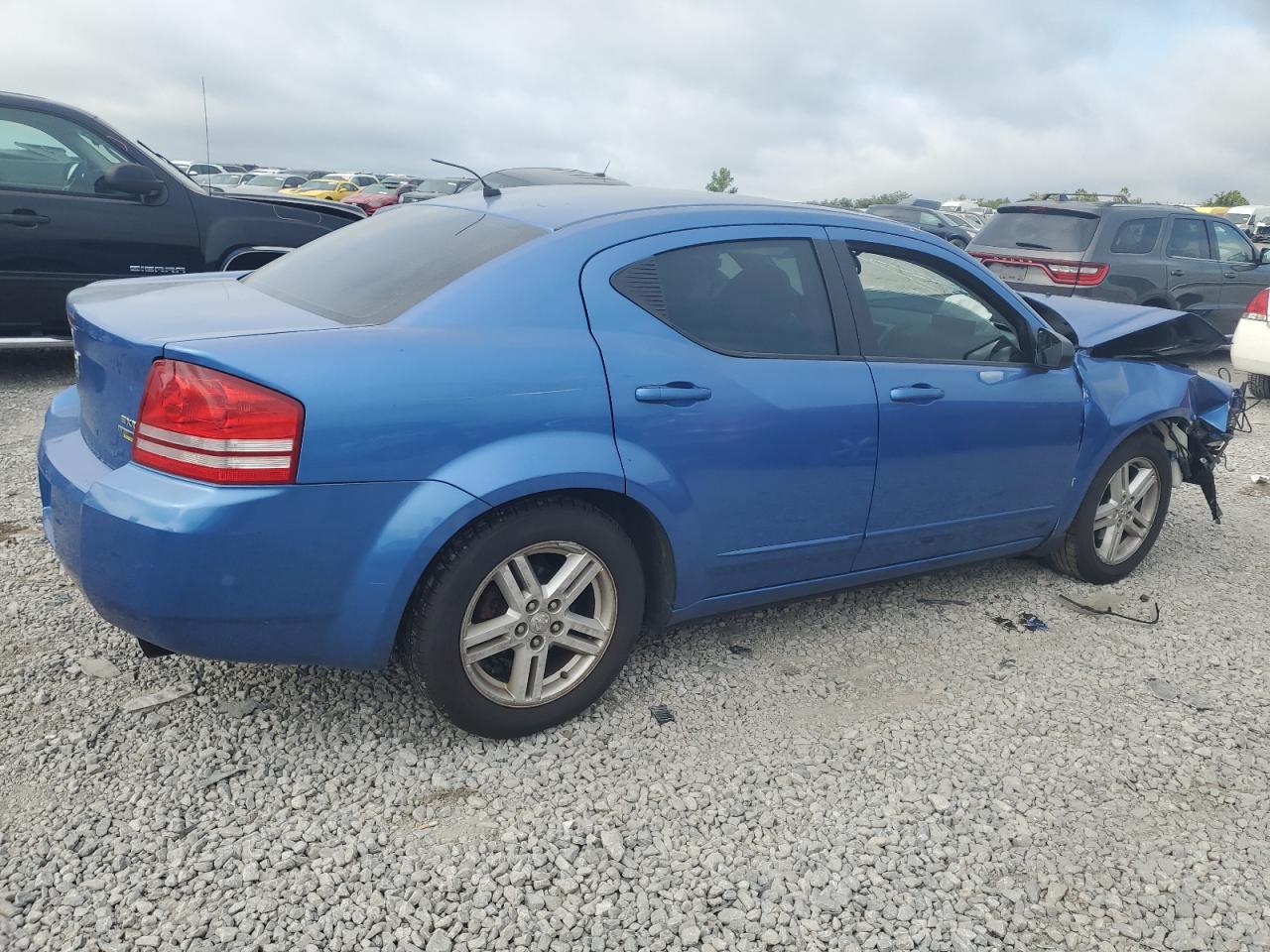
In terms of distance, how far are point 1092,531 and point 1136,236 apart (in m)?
6.82

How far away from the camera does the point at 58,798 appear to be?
2.61 metres

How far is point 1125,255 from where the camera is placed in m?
9.81

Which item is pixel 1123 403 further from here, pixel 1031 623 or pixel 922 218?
pixel 922 218

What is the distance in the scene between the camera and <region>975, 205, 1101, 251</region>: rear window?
9836 millimetres

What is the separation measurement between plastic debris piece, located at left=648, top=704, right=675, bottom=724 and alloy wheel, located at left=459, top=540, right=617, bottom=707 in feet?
1.01

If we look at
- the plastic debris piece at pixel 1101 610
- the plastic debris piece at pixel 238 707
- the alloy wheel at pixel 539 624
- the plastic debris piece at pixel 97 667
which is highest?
the alloy wheel at pixel 539 624

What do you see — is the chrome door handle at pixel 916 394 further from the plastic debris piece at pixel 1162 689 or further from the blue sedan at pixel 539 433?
the plastic debris piece at pixel 1162 689

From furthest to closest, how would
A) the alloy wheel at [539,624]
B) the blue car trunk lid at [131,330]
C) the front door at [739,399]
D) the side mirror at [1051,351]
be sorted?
the side mirror at [1051,351]
the front door at [739,399]
the alloy wheel at [539,624]
the blue car trunk lid at [131,330]

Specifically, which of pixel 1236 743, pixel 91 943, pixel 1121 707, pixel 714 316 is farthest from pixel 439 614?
pixel 1236 743

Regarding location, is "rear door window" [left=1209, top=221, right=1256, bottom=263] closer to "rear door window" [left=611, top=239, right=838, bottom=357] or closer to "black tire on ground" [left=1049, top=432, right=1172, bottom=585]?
"black tire on ground" [left=1049, top=432, right=1172, bottom=585]

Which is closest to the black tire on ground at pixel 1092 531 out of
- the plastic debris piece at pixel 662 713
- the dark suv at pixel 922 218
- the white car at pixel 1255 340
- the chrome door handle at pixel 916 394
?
the chrome door handle at pixel 916 394

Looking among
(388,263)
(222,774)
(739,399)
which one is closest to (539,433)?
(739,399)

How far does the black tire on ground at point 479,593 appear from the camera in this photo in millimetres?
2691

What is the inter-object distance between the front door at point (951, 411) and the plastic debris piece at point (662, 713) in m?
0.89
